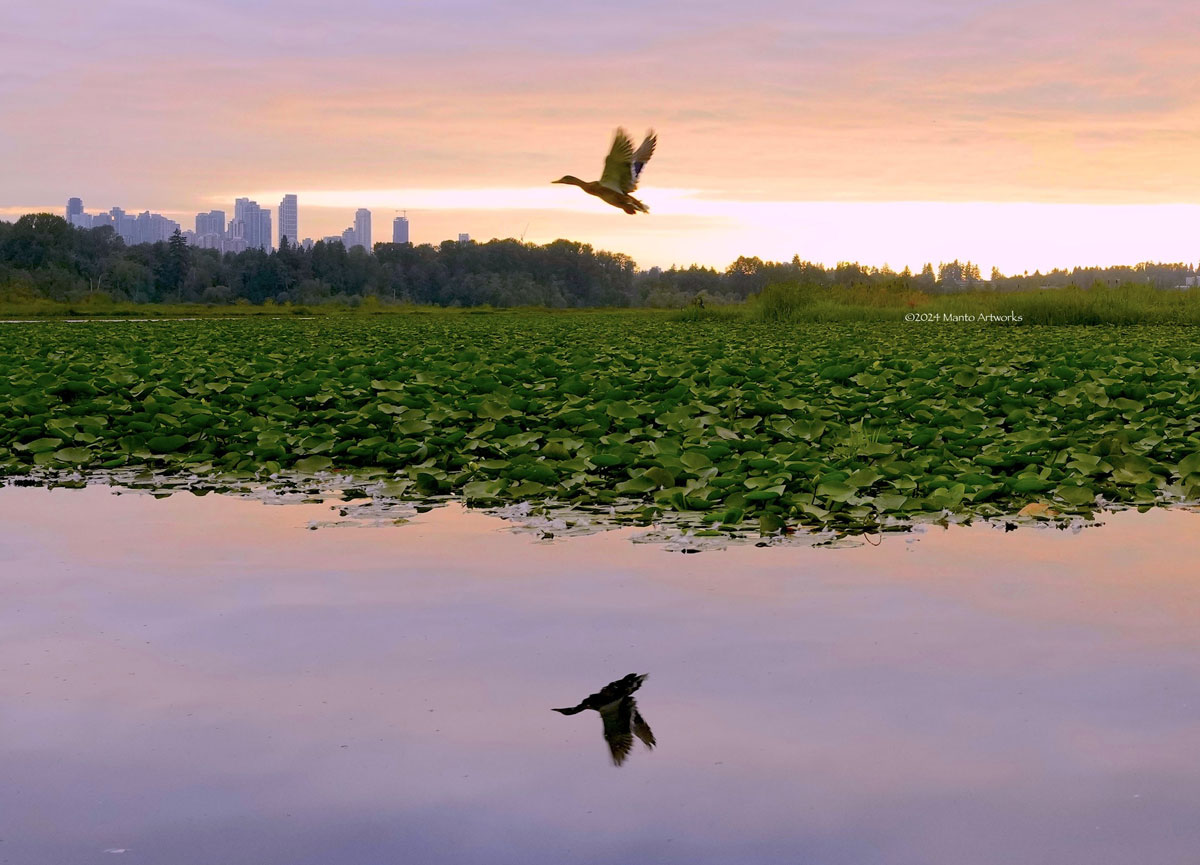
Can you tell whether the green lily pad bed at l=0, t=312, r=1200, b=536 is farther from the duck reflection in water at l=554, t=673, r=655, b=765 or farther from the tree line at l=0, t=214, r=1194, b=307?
the tree line at l=0, t=214, r=1194, b=307

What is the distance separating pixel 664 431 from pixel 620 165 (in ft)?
7.33

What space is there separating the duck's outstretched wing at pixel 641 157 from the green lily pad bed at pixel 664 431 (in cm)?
173

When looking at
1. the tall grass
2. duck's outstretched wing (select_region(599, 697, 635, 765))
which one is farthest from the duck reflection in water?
the tall grass

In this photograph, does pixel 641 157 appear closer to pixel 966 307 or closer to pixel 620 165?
pixel 620 165

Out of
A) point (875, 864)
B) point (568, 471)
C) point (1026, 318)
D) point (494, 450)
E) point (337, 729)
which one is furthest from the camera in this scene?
point (1026, 318)

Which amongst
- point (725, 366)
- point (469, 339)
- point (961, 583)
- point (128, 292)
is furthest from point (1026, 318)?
point (128, 292)

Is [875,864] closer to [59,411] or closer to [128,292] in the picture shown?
[59,411]

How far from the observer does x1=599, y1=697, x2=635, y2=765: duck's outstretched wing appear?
3344 mm

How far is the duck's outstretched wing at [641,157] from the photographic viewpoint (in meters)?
9.85

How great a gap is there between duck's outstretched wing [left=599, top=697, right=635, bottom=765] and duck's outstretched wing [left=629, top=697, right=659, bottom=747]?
0.04 ft

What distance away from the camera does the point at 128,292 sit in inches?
3366

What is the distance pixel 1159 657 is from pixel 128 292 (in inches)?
3473

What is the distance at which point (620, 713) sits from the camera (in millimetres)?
3611

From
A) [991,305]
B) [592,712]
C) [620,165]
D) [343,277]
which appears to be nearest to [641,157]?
[620,165]
